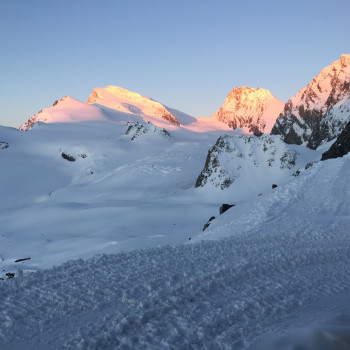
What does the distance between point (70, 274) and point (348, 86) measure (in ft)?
521

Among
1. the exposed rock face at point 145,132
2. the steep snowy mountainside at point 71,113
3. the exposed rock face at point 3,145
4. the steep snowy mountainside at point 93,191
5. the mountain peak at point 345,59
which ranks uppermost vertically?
the mountain peak at point 345,59

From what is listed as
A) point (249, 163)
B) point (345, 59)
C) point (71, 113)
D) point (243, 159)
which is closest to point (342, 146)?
point (249, 163)

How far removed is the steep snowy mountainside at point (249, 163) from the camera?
137 feet

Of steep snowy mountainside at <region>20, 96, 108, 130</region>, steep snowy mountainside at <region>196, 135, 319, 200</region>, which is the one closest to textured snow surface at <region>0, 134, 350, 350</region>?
steep snowy mountainside at <region>196, 135, 319, 200</region>

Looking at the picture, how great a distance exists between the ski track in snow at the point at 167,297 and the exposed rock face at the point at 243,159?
35130 mm

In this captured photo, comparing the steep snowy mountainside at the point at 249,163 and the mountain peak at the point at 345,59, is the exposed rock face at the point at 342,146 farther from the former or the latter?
the mountain peak at the point at 345,59

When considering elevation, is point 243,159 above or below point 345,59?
below

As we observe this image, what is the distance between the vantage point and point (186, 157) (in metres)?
62.7

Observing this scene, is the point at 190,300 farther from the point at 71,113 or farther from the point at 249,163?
the point at 71,113

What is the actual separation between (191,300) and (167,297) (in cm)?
33

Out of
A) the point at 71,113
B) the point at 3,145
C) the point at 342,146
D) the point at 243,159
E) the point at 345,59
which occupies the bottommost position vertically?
the point at 243,159

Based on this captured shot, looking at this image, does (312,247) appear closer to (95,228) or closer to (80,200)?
(95,228)

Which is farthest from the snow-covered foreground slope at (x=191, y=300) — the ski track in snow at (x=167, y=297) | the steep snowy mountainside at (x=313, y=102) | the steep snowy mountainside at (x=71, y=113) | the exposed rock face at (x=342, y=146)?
the steep snowy mountainside at (x=313, y=102)

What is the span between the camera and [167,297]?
4.77 m
